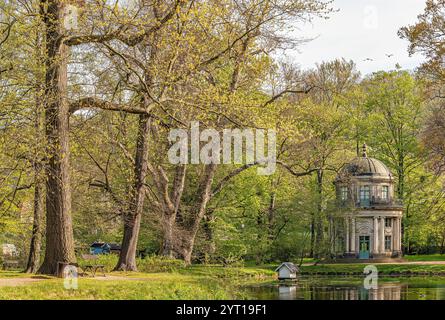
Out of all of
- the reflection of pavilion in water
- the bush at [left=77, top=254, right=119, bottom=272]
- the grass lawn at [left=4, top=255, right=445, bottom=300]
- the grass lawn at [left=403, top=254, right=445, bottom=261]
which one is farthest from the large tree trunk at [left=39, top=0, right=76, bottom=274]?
the grass lawn at [left=403, top=254, right=445, bottom=261]

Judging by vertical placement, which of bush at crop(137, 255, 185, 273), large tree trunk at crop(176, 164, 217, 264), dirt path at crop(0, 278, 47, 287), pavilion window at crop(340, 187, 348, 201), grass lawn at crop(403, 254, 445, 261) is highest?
pavilion window at crop(340, 187, 348, 201)

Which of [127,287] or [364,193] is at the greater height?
[364,193]

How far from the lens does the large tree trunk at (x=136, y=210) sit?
27.1 metres

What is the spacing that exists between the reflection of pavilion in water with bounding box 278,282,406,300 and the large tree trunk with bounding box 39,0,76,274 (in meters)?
8.28

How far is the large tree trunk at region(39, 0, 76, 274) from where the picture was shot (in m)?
20.3

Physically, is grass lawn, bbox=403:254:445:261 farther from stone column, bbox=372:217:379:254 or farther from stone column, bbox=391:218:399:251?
stone column, bbox=372:217:379:254

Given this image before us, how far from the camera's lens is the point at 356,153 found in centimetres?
5756

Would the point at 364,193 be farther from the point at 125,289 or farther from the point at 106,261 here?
the point at 125,289

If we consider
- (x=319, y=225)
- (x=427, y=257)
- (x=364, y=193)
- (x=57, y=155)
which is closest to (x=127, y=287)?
(x=57, y=155)

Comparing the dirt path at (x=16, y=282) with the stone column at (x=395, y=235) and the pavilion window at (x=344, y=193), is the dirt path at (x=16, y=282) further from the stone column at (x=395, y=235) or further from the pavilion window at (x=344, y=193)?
the stone column at (x=395, y=235)

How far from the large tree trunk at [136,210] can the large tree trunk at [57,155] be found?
6193 mm

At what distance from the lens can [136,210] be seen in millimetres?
27422

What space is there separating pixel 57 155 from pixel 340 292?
1309cm
